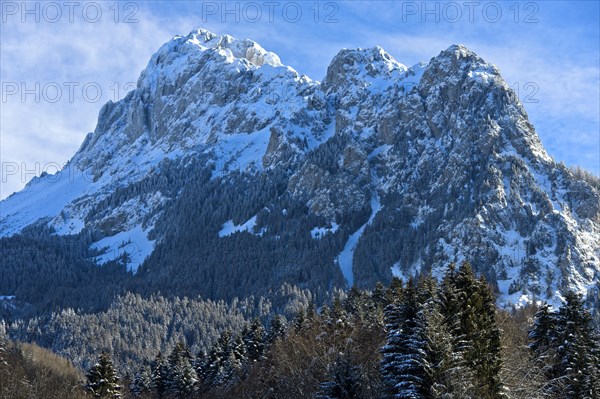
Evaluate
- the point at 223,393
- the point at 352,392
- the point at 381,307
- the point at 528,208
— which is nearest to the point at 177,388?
the point at 223,393

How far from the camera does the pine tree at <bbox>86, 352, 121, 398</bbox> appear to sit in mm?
58000

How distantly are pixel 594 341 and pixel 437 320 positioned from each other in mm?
17029

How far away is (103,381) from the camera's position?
58125mm

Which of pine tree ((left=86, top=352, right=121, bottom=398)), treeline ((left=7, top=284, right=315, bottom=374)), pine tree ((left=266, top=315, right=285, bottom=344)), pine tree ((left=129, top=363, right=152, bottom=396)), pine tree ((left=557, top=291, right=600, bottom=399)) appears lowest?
pine tree ((left=86, top=352, right=121, bottom=398))

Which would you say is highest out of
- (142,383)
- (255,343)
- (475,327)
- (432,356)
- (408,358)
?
(255,343)

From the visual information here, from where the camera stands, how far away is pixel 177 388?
237 ft

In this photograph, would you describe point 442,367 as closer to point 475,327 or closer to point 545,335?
point 475,327

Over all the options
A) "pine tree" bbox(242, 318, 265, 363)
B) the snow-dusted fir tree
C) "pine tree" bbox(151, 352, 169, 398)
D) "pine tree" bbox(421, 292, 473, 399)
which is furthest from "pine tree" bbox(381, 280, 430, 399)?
"pine tree" bbox(151, 352, 169, 398)

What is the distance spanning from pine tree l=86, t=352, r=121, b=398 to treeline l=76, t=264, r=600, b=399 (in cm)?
28

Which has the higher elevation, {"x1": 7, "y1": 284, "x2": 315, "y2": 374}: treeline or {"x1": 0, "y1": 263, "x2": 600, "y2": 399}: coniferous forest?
{"x1": 7, "y1": 284, "x2": 315, "y2": 374}: treeline

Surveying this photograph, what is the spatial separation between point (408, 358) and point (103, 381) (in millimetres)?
37217

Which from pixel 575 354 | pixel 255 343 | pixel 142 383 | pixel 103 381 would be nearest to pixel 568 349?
A: pixel 575 354

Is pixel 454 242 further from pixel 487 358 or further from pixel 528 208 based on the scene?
pixel 487 358

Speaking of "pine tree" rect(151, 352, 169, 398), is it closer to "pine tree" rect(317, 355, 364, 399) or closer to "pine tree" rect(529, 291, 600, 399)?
"pine tree" rect(317, 355, 364, 399)
